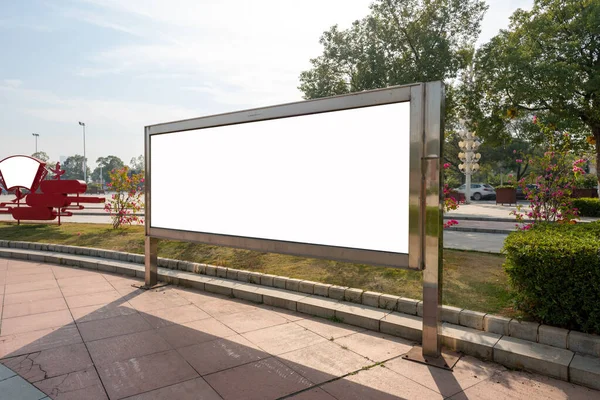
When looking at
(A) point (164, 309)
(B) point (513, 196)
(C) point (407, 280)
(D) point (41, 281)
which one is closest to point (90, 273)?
(D) point (41, 281)

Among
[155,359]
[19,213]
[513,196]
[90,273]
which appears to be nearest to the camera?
[155,359]

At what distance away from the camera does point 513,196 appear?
25.3 metres

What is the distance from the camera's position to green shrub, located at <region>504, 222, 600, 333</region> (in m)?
3.10

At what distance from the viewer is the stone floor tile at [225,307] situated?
4559mm

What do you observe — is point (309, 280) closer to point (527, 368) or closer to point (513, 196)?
point (527, 368)

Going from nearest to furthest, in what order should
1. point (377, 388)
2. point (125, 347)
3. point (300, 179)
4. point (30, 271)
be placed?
1. point (377, 388)
2. point (125, 347)
3. point (300, 179)
4. point (30, 271)

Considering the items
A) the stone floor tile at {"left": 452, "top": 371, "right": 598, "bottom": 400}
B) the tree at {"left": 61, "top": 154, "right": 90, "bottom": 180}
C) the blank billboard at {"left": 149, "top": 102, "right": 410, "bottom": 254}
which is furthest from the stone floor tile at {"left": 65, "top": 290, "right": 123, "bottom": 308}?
the tree at {"left": 61, "top": 154, "right": 90, "bottom": 180}

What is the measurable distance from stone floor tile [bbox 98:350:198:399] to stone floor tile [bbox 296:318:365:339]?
134 centimetres

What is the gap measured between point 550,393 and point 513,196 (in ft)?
84.3

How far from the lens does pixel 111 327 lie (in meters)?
4.04

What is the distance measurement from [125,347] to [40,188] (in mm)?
11291

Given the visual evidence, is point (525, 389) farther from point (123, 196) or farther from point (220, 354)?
point (123, 196)

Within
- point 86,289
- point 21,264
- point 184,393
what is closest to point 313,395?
point 184,393

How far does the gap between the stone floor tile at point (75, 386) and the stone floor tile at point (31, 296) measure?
2.69 meters
